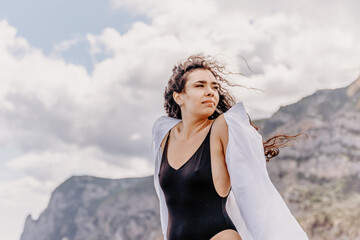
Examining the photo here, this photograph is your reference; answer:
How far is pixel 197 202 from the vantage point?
12.4 ft

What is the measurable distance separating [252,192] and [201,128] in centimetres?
86

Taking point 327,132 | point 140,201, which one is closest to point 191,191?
point 327,132

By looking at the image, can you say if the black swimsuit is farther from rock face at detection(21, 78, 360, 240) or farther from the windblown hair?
rock face at detection(21, 78, 360, 240)

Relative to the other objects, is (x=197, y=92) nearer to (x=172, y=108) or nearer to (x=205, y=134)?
(x=205, y=134)

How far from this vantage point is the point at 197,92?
4.11m

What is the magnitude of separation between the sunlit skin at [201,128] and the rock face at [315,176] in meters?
96.2

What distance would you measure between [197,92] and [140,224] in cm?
18228

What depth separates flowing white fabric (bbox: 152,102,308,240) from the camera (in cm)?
340

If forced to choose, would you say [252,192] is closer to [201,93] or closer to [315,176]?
[201,93]

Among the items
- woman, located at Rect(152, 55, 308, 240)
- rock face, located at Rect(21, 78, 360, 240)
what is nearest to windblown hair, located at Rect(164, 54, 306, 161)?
woman, located at Rect(152, 55, 308, 240)

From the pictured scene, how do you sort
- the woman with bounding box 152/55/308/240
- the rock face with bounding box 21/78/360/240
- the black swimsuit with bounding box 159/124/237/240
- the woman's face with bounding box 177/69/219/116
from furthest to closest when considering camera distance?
the rock face with bounding box 21/78/360/240 < the woman's face with bounding box 177/69/219/116 < the black swimsuit with bounding box 159/124/237/240 < the woman with bounding box 152/55/308/240

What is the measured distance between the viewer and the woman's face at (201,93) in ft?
13.4

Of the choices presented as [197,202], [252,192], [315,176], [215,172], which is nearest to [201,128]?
[215,172]

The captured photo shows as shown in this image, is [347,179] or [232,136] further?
[347,179]
